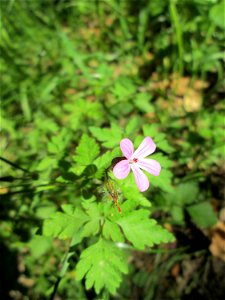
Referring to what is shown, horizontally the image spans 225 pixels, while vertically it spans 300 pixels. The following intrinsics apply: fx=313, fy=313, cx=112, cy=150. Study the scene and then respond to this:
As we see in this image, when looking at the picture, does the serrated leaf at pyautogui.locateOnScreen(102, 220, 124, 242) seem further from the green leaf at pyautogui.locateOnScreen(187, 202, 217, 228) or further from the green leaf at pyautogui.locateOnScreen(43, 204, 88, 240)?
the green leaf at pyautogui.locateOnScreen(187, 202, 217, 228)

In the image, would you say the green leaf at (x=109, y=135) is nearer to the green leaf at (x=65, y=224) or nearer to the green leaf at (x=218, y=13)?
→ the green leaf at (x=65, y=224)

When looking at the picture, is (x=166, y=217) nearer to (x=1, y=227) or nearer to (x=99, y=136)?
(x=99, y=136)

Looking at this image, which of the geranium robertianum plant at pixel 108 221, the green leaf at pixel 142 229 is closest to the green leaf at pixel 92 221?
the geranium robertianum plant at pixel 108 221

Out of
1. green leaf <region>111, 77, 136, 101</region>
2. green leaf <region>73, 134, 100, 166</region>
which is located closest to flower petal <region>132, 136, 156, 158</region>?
green leaf <region>73, 134, 100, 166</region>

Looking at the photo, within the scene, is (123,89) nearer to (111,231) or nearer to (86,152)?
(86,152)

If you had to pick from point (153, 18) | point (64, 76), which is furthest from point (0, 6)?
point (153, 18)

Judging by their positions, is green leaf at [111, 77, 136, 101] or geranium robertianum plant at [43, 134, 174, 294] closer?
geranium robertianum plant at [43, 134, 174, 294]

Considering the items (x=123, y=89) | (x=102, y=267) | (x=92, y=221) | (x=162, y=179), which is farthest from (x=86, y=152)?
(x=123, y=89)
